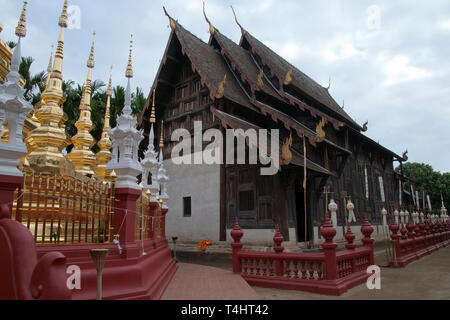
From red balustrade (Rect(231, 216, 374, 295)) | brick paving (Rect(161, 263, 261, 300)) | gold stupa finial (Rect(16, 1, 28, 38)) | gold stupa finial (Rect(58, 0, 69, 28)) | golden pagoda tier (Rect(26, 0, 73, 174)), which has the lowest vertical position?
brick paving (Rect(161, 263, 261, 300))

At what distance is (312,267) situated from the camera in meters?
5.90

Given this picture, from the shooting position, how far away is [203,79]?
12859 mm

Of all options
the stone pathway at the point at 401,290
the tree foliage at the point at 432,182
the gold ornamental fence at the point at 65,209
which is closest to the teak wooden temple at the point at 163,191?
the gold ornamental fence at the point at 65,209

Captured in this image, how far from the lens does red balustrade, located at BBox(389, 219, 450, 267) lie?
8750 mm

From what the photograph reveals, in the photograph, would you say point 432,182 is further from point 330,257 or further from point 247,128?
point 330,257

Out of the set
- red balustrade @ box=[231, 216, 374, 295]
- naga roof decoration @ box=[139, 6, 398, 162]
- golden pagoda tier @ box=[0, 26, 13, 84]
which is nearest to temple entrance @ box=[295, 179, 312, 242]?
naga roof decoration @ box=[139, 6, 398, 162]

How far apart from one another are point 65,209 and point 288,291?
Result: 3.98 meters

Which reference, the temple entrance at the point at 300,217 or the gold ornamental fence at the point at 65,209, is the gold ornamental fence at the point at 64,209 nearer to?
the gold ornamental fence at the point at 65,209

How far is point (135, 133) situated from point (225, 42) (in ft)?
43.1

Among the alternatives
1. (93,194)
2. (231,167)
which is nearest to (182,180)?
(231,167)

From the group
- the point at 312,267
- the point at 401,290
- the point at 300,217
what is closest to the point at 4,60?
the point at 312,267

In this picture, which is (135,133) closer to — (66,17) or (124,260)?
(124,260)

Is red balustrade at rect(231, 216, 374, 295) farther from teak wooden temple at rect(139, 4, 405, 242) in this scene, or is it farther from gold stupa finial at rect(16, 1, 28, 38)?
gold stupa finial at rect(16, 1, 28, 38)

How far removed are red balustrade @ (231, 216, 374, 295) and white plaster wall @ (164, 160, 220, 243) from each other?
561cm
